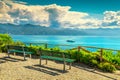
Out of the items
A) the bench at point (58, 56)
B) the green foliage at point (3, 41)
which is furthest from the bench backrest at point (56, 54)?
the green foliage at point (3, 41)

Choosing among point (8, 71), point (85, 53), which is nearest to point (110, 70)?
point (85, 53)

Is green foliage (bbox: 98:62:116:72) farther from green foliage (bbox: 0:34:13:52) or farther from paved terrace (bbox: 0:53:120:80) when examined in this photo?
green foliage (bbox: 0:34:13:52)

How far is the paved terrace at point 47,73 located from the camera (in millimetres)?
11776

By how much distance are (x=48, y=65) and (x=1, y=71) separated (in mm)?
3087

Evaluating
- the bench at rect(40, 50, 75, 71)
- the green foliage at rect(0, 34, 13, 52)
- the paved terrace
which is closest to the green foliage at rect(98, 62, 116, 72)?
the paved terrace

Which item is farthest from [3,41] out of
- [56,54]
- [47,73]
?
[47,73]

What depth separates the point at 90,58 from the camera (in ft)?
51.3

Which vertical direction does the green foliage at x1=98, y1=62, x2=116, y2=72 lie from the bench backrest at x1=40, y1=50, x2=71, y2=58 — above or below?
below

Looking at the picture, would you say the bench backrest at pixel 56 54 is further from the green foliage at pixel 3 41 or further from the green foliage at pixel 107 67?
the green foliage at pixel 3 41

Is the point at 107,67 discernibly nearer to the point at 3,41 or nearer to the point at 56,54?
the point at 56,54

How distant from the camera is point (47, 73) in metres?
12.6

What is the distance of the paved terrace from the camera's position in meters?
11.8

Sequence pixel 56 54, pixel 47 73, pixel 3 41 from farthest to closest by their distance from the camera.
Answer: pixel 3 41, pixel 56 54, pixel 47 73

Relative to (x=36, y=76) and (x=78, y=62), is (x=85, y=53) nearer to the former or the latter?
(x=78, y=62)
